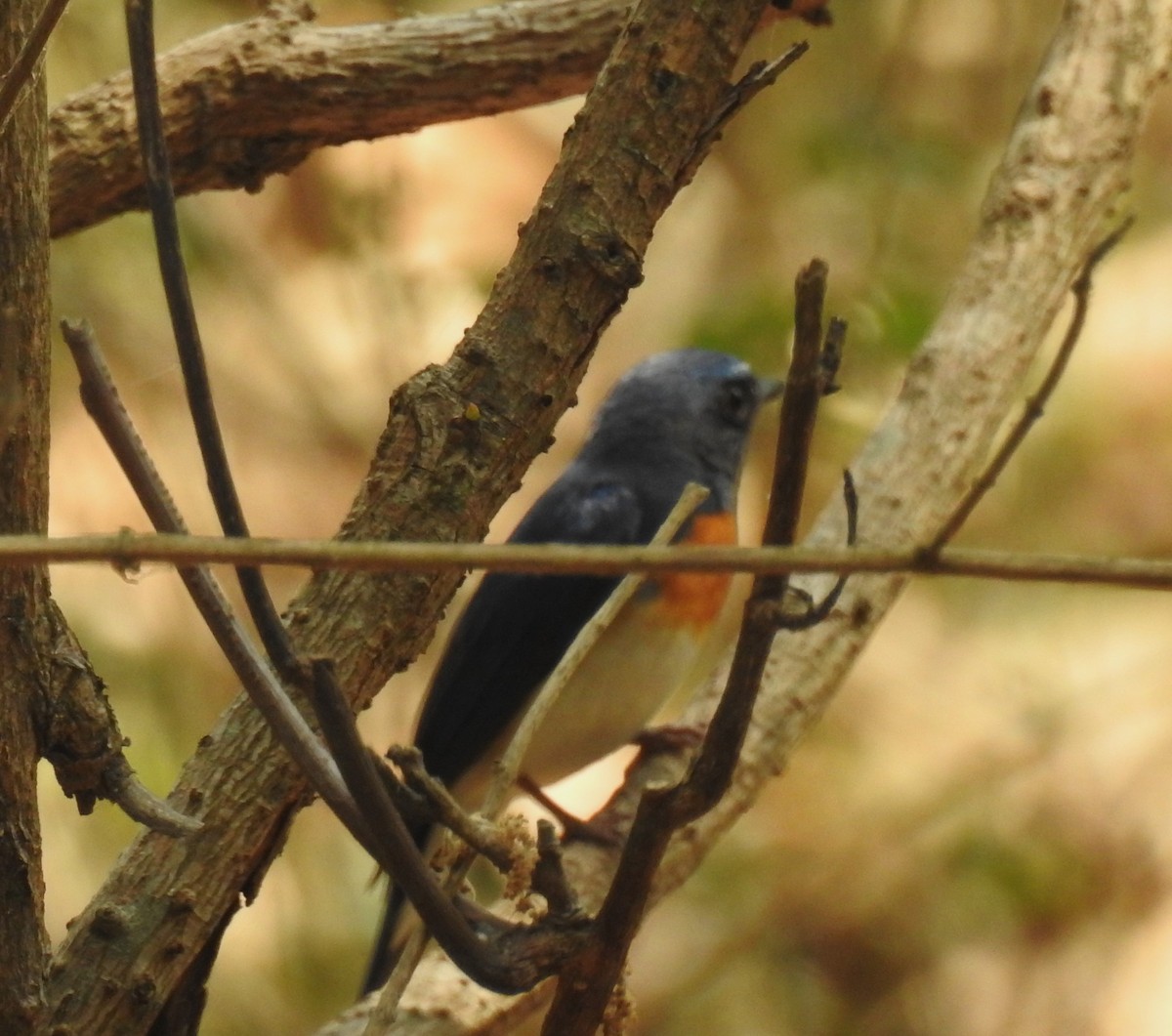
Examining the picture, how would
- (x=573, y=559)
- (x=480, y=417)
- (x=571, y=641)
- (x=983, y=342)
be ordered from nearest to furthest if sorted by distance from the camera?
(x=573, y=559), (x=480, y=417), (x=983, y=342), (x=571, y=641)

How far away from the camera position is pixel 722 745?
0.87 metres

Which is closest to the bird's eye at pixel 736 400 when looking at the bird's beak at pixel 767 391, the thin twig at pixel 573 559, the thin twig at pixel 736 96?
the bird's beak at pixel 767 391

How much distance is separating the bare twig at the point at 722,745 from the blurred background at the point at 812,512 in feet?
6.50

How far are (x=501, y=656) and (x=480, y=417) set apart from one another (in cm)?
131

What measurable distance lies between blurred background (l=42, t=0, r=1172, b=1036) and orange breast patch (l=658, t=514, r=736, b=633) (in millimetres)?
525

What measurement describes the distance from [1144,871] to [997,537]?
0.92 meters

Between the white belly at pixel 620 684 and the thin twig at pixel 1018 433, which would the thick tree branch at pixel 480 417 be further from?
the white belly at pixel 620 684

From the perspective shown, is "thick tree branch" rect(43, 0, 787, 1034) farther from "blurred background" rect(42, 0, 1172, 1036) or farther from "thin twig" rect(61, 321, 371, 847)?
"blurred background" rect(42, 0, 1172, 1036)

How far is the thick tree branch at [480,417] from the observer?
1.05 meters

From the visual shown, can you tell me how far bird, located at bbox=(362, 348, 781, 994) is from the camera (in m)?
2.33

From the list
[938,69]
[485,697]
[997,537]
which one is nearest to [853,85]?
[938,69]

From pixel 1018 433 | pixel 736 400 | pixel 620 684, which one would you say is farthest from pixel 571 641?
pixel 1018 433

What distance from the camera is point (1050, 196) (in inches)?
78.7

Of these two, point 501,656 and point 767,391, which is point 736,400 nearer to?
point 767,391
